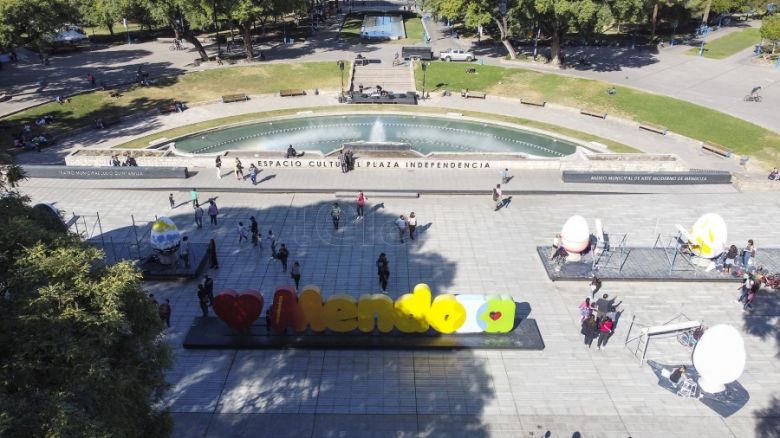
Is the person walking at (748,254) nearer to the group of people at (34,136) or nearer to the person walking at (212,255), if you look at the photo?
the person walking at (212,255)

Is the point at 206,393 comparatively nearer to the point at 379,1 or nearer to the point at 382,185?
the point at 382,185

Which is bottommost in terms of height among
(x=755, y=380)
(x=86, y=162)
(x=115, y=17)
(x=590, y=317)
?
(x=755, y=380)

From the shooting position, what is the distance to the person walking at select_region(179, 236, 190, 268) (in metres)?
24.0

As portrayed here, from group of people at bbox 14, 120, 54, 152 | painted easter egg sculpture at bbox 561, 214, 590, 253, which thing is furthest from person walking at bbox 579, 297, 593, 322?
group of people at bbox 14, 120, 54, 152

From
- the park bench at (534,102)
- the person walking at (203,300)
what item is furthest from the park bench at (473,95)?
the person walking at (203,300)

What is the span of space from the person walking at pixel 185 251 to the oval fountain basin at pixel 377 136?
52.9 ft

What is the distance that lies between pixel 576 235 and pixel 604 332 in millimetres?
5281

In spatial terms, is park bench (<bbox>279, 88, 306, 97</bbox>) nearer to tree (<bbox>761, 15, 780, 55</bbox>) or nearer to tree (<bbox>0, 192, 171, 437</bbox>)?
tree (<bbox>0, 192, 171, 437</bbox>)

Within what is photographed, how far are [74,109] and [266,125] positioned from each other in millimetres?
17072

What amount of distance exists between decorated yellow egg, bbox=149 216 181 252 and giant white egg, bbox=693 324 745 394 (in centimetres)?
2079

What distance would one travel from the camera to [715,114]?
4519 centimetres

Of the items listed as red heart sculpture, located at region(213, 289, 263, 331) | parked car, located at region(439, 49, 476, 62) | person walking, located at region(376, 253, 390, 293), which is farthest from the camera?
parked car, located at region(439, 49, 476, 62)

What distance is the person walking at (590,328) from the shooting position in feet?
63.2

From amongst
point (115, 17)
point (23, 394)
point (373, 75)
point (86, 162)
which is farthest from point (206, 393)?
point (115, 17)
